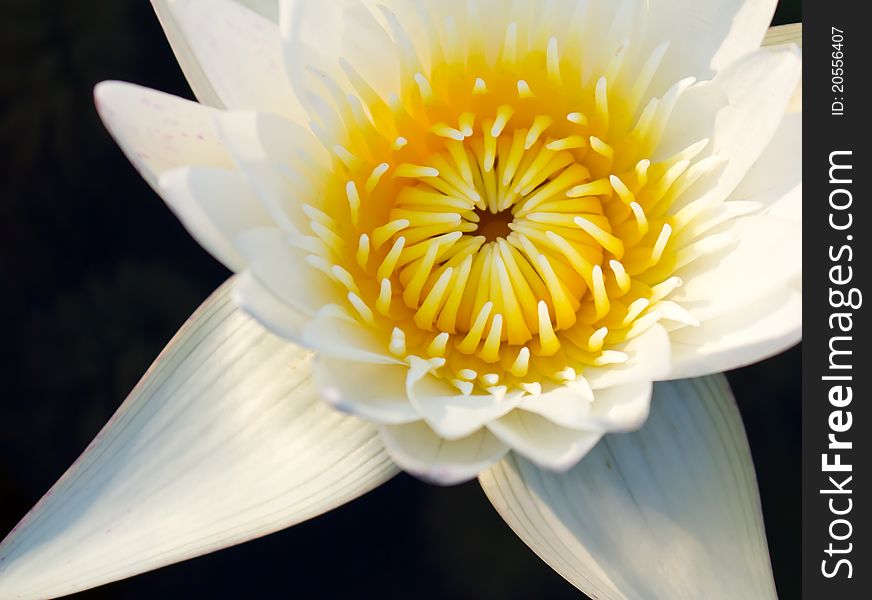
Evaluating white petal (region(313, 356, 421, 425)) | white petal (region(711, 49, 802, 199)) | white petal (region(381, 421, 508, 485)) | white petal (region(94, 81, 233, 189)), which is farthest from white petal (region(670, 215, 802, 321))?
white petal (region(94, 81, 233, 189))

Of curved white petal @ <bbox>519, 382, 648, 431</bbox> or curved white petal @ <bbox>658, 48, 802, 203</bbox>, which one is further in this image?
curved white petal @ <bbox>658, 48, 802, 203</bbox>

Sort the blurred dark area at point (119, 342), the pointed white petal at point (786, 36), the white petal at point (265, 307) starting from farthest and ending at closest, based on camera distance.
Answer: the blurred dark area at point (119, 342) < the pointed white petal at point (786, 36) < the white petal at point (265, 307)

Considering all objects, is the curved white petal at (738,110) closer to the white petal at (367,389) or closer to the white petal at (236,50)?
the white petal at (367,389)

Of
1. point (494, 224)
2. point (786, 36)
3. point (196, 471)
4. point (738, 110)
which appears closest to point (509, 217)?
point (494, 224)

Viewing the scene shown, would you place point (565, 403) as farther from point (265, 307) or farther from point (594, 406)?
point (265, 307)

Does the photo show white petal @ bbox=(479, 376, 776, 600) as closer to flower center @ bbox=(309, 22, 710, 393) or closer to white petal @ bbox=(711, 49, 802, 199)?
flower center @ bbox=(309, 22, 710, 393)

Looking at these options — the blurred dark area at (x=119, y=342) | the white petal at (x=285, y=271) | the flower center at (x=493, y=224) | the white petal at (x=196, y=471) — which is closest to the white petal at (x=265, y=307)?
the white petal at (x=285, y=271)

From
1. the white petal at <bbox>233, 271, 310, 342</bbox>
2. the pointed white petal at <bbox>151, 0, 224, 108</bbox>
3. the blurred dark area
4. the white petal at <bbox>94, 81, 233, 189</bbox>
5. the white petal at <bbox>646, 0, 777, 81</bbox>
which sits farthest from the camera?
the blurred dark area
